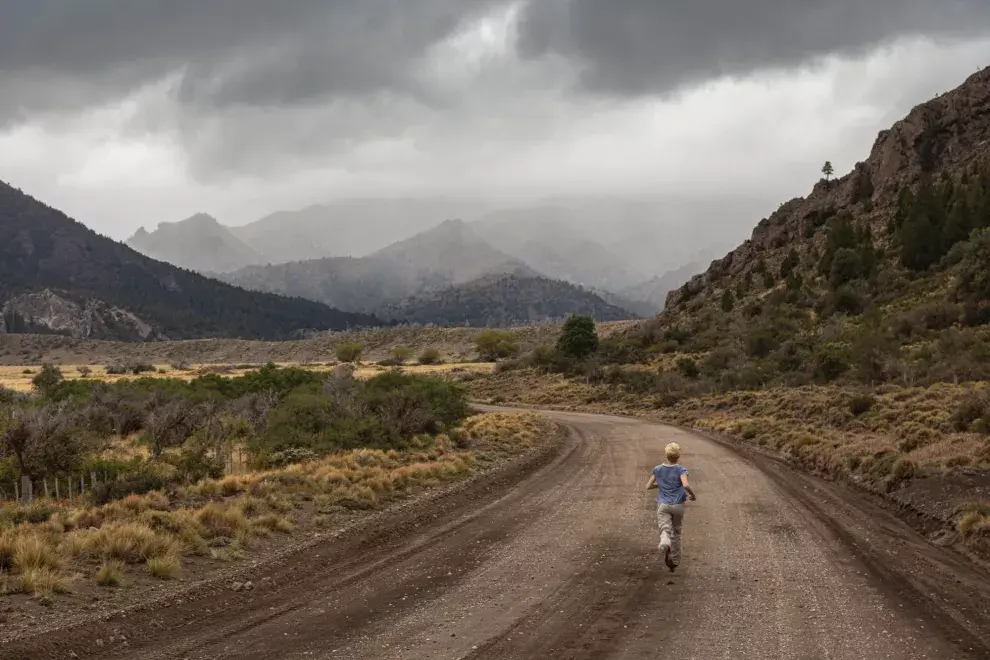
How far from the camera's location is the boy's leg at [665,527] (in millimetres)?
11345

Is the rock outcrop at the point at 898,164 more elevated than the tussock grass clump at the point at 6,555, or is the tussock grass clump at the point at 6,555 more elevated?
the rock outcrop at the point at 898,164

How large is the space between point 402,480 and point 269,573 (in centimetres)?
830

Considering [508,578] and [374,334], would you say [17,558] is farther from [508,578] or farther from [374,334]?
[374,334]

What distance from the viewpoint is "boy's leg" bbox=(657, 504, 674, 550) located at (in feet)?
37.2

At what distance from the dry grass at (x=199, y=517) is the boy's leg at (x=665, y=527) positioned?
7.11 m

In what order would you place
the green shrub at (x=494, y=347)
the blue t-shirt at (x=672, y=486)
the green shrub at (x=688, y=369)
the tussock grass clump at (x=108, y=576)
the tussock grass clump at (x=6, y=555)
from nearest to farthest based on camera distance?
the tussock grass clump at (x=108, y=576)
the tussock grass clump at (x=6, y=555)
the blue t-shirt at (x=672, y=486)
the green shrub at (x=688, y=369)
the green shrub at (x=494, y=347)

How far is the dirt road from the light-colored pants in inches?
11.6

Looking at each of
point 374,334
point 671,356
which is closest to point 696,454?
point 671,356

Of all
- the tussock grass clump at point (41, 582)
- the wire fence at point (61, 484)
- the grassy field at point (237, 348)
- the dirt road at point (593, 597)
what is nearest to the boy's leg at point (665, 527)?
the dirt road at point (593, 597)

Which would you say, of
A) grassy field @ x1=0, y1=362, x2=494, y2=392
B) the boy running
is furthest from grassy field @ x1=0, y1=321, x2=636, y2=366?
the boy running

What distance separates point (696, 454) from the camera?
1037 inches

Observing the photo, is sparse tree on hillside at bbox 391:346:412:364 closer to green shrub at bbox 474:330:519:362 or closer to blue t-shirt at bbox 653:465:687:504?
green shrub at bbox 474:330:519:362

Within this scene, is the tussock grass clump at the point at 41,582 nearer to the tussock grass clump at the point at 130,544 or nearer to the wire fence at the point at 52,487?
the tussock grass clump at the point at 130,544

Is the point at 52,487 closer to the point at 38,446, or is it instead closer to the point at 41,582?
the point at 38,446
